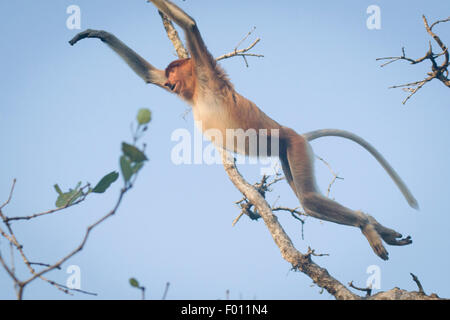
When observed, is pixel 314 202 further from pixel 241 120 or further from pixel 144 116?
pixel 144 116

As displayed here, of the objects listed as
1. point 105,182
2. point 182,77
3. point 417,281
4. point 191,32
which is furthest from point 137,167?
point 182,77

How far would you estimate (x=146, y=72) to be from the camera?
217 inches

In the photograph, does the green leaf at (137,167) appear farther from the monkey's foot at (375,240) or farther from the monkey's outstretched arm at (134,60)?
the monkey's outstretched arm at (134,60)

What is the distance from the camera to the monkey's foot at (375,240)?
449 centimetres

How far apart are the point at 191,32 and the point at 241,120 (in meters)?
1.11

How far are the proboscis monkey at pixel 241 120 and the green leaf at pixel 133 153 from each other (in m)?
3.29

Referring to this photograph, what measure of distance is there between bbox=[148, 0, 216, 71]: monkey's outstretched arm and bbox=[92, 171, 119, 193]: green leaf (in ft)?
9.20
